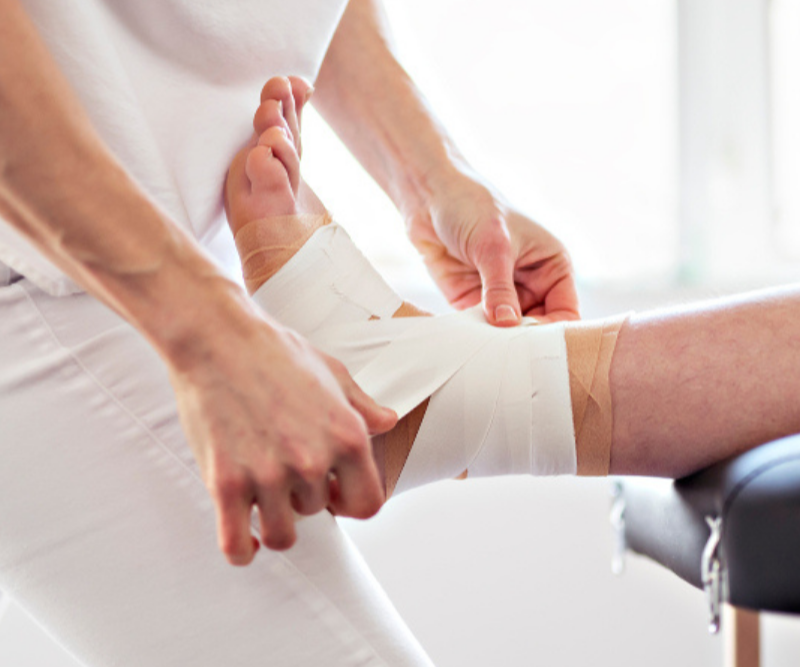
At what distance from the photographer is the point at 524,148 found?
6.44 ft

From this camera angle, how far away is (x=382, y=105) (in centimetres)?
110

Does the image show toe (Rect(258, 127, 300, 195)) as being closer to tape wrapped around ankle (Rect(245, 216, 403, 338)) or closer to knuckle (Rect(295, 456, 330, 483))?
tape wrapped around ankle (Rect(245, 216, 403, 338))

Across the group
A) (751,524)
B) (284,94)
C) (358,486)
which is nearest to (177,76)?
(284,94)

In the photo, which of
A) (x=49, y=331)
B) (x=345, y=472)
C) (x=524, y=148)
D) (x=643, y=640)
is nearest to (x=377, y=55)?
(x=49, y=331)

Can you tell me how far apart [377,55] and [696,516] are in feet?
2.12

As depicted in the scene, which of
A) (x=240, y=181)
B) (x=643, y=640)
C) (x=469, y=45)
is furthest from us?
(x=469, y=45)

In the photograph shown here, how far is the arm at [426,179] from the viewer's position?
103 centimetres

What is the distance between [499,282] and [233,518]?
50 cm

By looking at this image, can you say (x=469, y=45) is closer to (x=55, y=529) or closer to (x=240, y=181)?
(x=240, y=181)

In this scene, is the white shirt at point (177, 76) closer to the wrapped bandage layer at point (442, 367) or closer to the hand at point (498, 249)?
the wrapped bandage layer at point (442, 367)

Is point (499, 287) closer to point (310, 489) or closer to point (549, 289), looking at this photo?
point (549, 289)

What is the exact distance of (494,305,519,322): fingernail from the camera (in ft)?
2.93

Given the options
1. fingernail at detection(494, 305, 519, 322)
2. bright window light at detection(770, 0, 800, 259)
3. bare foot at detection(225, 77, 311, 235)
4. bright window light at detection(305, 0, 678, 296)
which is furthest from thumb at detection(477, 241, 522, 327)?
bright window light at detection(770, 0, 800, 259)

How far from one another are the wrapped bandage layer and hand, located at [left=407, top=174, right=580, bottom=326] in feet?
0.54
